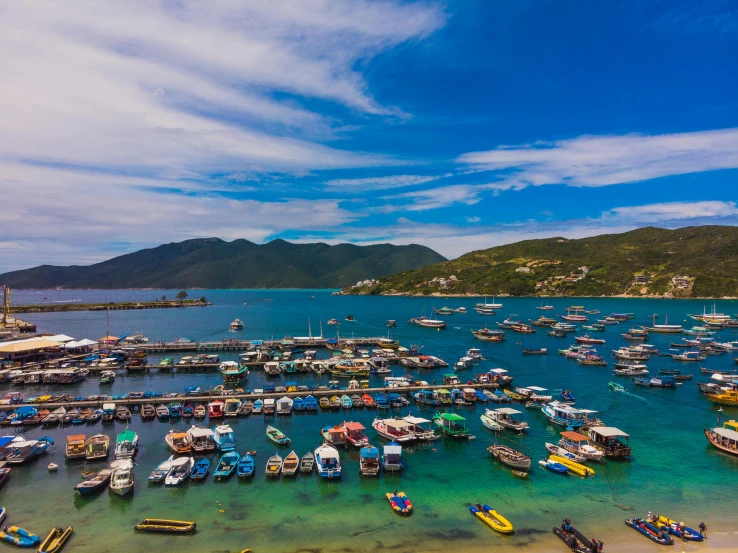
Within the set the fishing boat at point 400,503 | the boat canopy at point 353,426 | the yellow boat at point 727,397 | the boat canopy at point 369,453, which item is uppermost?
the boat canopy at point 353,426

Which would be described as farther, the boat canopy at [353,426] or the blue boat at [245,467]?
the boat canopy at [353,426]

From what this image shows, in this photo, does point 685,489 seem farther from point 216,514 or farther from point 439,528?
point 216,514

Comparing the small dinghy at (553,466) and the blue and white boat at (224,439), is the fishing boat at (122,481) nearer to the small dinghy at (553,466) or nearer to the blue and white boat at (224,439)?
the blue and white boat at (224,439)

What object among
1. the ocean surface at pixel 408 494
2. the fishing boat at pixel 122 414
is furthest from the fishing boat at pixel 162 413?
the fishing boat at pixel 122 414

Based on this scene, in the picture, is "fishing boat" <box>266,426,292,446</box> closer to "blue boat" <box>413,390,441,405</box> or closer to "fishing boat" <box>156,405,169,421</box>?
"fishing boat" <box>156,405,169,421</box>

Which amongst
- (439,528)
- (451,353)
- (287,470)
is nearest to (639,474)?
(439,528)

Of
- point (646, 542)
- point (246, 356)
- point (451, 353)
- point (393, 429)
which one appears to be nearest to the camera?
point (646, 542)

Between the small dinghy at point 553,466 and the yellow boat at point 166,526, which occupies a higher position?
the yellow boat at point 166,526
